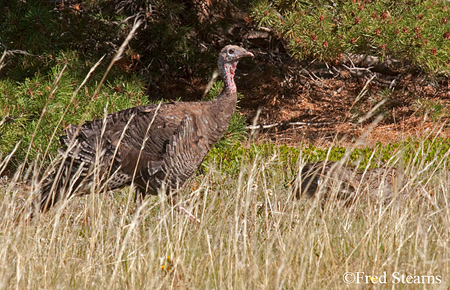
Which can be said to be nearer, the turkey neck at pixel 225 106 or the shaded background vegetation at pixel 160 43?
the turkey neck at pixel 225 106

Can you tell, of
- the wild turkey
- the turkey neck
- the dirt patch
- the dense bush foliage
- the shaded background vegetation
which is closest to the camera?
the wild turkey

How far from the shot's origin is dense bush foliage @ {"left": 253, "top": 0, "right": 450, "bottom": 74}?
5211 millimetres

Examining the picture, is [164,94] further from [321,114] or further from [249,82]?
[321,114]

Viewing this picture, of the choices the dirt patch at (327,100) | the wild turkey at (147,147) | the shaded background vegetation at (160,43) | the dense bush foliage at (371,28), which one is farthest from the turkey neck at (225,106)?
the dirt patch at (327,100)

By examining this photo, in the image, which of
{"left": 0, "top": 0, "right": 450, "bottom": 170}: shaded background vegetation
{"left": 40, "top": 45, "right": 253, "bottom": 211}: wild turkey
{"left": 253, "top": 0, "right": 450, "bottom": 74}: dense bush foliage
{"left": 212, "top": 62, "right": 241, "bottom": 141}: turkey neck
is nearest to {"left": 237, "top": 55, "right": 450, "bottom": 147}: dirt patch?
{"left": 0, "top": 0, "right": 450, "bottom": 170}: shaded background vegetation

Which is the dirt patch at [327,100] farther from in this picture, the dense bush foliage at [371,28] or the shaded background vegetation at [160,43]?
the dense bush foliage at [371,28]

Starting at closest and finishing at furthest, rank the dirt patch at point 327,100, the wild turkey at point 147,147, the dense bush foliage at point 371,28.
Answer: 1. the wild turkey at point 147,147
2. the dense bush foliage at point 371,28
3. the dirt patch at point 327,100

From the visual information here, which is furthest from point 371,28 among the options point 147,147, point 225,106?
point 147,147

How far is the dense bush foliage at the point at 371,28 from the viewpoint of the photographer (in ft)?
17.1

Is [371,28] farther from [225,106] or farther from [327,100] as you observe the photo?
[327,100]

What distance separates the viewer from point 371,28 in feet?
17.0

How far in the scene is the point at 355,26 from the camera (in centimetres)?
536

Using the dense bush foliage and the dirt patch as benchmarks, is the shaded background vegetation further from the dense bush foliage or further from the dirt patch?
the dirt patch

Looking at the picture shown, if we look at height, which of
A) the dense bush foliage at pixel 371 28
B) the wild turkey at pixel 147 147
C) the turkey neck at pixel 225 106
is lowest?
the wild turkey at pixel 147 147
